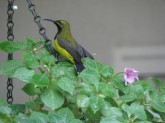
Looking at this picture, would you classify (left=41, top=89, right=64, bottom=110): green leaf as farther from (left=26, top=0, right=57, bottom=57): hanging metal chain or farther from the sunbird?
(left=26, top=0, right=57, bottom=57): hanging metal chain

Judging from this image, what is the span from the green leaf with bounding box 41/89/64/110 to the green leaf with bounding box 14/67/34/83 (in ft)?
0.16

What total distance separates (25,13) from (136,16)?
2.29ft

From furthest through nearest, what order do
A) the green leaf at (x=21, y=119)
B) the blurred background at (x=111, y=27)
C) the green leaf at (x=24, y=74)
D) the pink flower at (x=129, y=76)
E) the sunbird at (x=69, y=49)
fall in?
the blurred background at (x=111, y=27) → the sunbird at (x=69, y=49) → the pink flower at (x=129, y=76) → the green leaf at (x=24, y=74) → the green leaf at (x=21, y=119)

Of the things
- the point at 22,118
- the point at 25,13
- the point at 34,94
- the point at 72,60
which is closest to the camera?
the point at 22,118

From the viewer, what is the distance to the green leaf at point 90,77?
117 cm

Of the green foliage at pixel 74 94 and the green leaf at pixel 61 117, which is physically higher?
the green foliage at pixel 74 94

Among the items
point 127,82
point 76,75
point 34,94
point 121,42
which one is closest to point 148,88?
point 127,82

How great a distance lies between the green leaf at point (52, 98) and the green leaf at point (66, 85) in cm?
3

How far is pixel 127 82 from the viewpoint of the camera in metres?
1.25

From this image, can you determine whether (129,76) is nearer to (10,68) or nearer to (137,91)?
(137,91)

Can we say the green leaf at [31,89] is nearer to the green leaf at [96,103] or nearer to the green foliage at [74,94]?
the green foliage at [74,94]

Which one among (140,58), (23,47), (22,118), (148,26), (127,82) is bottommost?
(22,118)

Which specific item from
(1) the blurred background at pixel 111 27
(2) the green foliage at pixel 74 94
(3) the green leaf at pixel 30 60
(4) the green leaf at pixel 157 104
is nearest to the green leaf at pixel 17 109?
(2) the green foliage at pixel 74 94

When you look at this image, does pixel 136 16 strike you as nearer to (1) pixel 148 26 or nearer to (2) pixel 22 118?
(1) pixel 148 26
